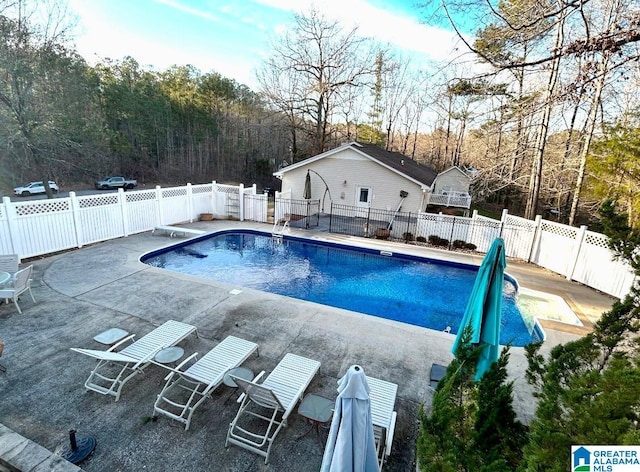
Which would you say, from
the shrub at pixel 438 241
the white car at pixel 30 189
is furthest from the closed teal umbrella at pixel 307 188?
the white car at pixel 30 189

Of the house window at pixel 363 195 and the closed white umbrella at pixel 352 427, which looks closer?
the closed white umbrella at pixel 352 427

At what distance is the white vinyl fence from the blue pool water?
6.60ft

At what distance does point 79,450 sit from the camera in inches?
132

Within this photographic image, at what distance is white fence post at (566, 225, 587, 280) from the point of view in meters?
9.58

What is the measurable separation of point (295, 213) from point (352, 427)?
617 inches

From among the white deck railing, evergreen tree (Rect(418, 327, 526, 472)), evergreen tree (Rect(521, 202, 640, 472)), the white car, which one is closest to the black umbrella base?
evergreen tree (Rect(418, 327, 526, 472))

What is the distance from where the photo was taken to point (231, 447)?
3551mm

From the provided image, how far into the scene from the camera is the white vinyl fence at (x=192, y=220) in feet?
28.3

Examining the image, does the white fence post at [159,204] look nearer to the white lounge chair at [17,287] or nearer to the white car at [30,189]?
the white lounge chair at [17,287]

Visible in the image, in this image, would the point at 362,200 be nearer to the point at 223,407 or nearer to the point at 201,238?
the point at 201,238

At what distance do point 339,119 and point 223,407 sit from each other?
2875 cm

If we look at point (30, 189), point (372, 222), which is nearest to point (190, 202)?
point (372, 222)

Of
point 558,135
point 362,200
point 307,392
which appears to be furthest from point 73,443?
point 558,135

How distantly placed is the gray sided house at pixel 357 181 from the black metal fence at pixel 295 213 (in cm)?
120
